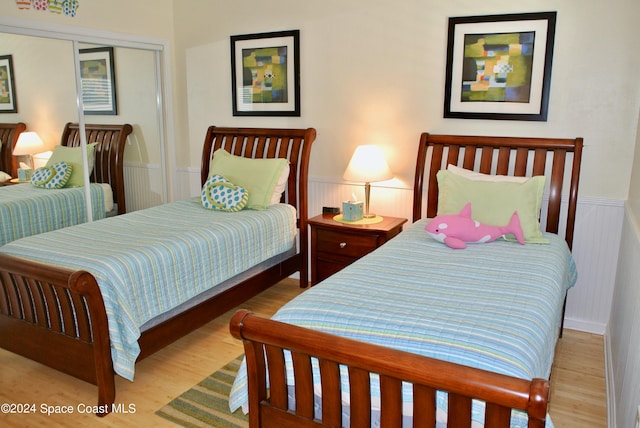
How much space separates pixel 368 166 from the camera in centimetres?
347

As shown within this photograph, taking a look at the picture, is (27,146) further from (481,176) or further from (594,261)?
(594,261)

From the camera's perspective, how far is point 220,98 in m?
4.36

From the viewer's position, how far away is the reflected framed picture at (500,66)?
3.08 meters

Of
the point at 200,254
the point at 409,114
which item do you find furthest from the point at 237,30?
the point at 200,254

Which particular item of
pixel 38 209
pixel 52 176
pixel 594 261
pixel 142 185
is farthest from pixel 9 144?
pixel 594 261

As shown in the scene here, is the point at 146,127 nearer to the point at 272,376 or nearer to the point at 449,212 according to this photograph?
the point at 449,212

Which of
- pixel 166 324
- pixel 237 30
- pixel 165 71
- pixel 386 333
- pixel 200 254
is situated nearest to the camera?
pixel 386 333

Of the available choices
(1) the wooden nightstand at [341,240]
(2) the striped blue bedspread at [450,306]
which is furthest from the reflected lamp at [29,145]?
(2) the striped blue bedspread at [450,306]

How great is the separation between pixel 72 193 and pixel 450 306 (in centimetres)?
307

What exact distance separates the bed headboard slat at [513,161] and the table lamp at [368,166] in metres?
0.24

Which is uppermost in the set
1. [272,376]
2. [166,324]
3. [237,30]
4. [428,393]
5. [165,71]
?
[237,30]

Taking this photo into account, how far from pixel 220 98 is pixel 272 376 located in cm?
313

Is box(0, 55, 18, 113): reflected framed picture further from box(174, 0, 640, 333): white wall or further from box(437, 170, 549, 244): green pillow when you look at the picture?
box(437, 170, 549, 244): green pillow

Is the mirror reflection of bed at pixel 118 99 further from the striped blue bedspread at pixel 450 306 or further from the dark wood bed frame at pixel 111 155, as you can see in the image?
the striped blue bedspread at pixel 450 306
